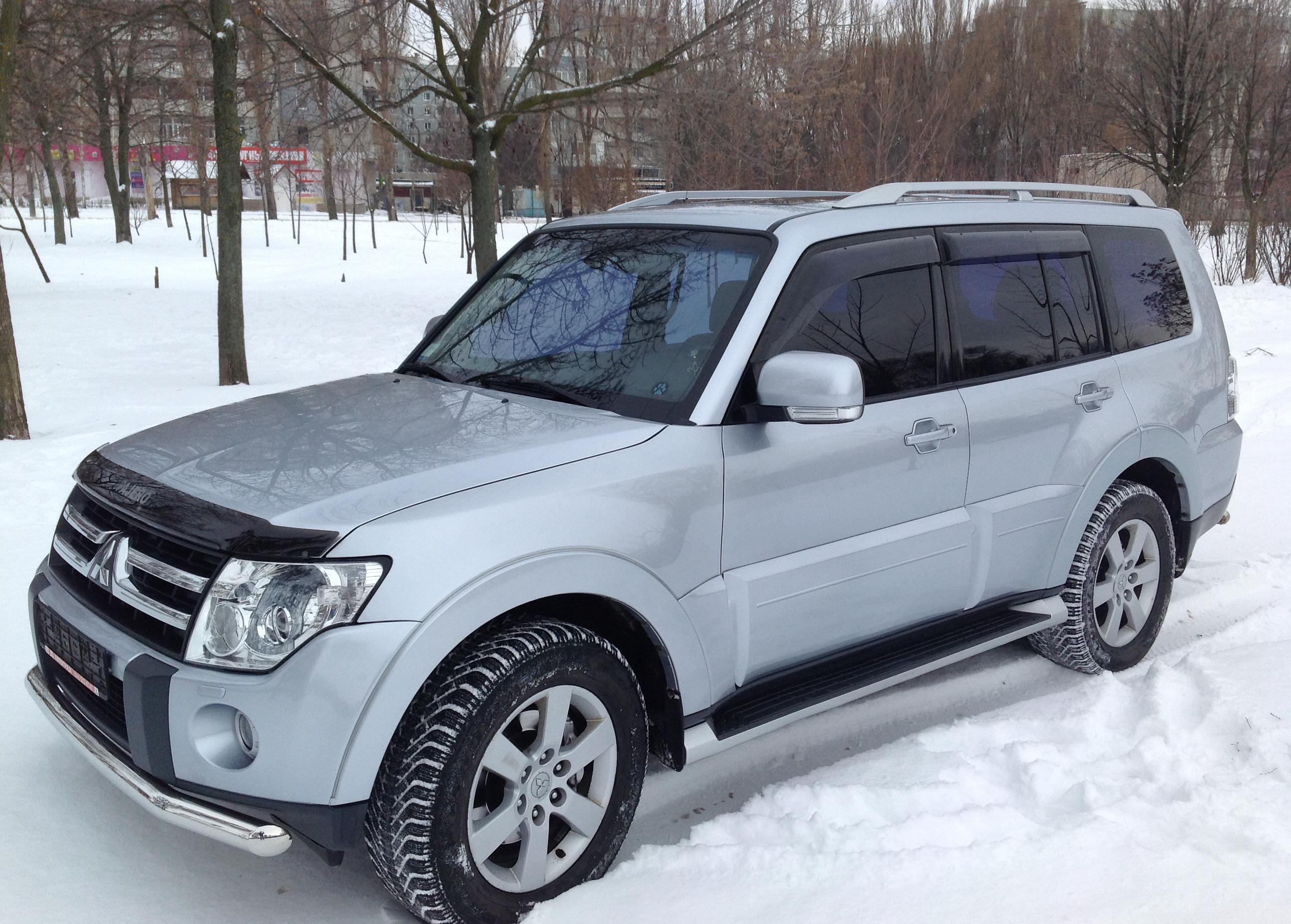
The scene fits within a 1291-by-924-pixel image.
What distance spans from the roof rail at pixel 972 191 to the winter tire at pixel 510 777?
6.18 ft

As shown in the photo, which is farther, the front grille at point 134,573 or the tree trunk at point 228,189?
the tree trunk at point 228,189

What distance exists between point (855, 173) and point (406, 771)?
65.8 ft

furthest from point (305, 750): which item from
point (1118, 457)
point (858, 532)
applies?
point (1118, 457)

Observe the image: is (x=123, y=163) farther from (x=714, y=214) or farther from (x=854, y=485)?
(x=854, y=485)

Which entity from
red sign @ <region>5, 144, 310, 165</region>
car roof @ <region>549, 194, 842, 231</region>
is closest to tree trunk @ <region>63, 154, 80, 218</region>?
red sign @ <region>5, 144, 310, 165</region>

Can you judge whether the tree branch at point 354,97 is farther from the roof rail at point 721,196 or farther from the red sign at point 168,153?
the red sign at point 168,153

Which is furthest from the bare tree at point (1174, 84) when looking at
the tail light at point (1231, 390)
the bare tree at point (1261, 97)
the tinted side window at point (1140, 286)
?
the tinted side window at point (1140, 286)

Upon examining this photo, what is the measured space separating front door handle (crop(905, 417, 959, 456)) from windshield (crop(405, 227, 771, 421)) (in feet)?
2.43

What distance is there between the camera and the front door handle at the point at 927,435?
3723 mm

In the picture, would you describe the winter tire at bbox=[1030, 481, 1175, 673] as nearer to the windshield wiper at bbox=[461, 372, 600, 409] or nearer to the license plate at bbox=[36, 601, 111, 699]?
the windshield wiper at bbox=[461, 372, 600, 409]

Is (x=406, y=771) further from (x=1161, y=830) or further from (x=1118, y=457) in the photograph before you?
(x=1118, y=457)

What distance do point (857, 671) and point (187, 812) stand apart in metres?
2.00

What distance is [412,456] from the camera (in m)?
2.99

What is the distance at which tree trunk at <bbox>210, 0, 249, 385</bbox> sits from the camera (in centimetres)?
1173
